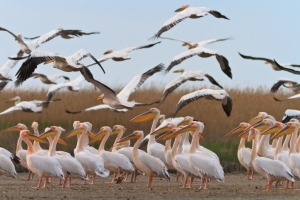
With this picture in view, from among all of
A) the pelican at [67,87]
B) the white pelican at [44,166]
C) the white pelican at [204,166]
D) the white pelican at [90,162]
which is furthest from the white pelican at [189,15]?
the white pelican at [44,166]

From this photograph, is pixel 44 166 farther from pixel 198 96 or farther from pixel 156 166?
pixel 198 96

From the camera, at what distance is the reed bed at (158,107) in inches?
663

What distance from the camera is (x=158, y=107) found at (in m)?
19.2

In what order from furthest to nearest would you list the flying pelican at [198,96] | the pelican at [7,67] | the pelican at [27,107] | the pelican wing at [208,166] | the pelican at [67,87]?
the pelican at [67,87], the pelican at [27,107], the pelican at [7,67], the flying pelican at [198,96], the pelican wing at [208,166]

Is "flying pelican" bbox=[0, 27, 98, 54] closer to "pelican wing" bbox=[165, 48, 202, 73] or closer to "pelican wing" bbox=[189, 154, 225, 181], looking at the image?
"pelican wing" bbox=[165, 48, 202, 73]

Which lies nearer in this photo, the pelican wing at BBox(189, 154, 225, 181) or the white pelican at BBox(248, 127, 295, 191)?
the white pelican at BBox(248, 127, 295, 191)

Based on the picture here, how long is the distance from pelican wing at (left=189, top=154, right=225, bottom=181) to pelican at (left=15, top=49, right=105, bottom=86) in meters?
2.45

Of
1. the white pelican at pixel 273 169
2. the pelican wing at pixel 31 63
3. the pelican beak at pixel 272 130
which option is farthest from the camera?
the pelican beak at pixel 272 130

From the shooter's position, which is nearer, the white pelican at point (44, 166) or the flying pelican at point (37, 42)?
the white pelican at point (44, 166)

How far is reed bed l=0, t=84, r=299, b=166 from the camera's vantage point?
16828 mm

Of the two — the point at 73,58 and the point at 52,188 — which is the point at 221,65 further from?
the point at 52,188

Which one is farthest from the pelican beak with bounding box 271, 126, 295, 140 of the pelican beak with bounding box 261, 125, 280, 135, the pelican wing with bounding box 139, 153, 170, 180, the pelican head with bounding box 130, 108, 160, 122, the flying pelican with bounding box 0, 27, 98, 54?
the flying pelican with bounding box 0, 27, 98, 54

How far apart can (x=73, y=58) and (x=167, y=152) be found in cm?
232

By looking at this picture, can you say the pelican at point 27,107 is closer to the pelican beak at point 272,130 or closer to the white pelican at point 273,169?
the pelican beak at point 272,130
